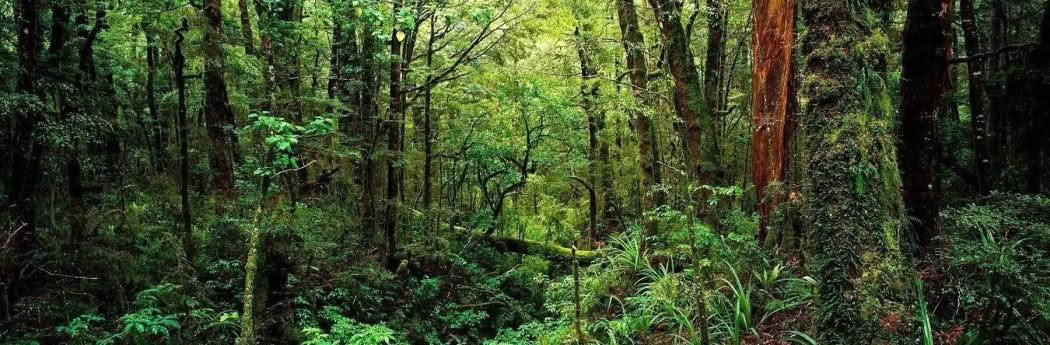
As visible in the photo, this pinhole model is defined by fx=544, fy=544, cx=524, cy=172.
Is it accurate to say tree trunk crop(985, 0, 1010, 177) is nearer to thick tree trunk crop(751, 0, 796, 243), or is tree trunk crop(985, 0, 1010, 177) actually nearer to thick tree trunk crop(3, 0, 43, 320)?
thick tree trunk crop(751, 0, 796, 243)

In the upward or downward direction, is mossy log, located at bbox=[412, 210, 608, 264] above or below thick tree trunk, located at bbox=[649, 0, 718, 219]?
below

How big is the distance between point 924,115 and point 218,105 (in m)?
9.29

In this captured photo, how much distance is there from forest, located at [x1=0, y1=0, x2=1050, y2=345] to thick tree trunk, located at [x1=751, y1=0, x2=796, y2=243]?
47mm

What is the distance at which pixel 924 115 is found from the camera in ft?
17.5

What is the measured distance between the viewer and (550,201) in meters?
18.0

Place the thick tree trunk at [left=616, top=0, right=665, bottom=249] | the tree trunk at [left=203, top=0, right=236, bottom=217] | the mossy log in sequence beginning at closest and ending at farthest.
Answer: the tree trunk at [left=203, top=0, right=236, bottom=217]
the thick tree trunk at [left=616, top=0, right=665, bottom=249]
the mossy log

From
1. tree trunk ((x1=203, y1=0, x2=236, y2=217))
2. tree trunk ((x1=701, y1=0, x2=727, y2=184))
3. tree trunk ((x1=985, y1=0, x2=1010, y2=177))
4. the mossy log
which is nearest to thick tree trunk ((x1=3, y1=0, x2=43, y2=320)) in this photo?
tree trunk ((x1=203, y1=0, x2=236, y2=217))

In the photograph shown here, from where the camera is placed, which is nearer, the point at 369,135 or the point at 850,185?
the point at 850,185

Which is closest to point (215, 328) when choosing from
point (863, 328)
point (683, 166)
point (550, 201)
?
point (683, 166)

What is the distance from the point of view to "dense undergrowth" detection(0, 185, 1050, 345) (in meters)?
4.34

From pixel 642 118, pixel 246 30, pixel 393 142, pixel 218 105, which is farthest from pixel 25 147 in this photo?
pixel 642 118

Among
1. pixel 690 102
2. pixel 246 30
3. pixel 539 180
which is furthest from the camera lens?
pixel 539 180

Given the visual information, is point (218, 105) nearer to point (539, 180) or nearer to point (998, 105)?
point (539, 180)

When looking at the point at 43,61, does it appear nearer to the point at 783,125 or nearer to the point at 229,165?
the point at 229,165
